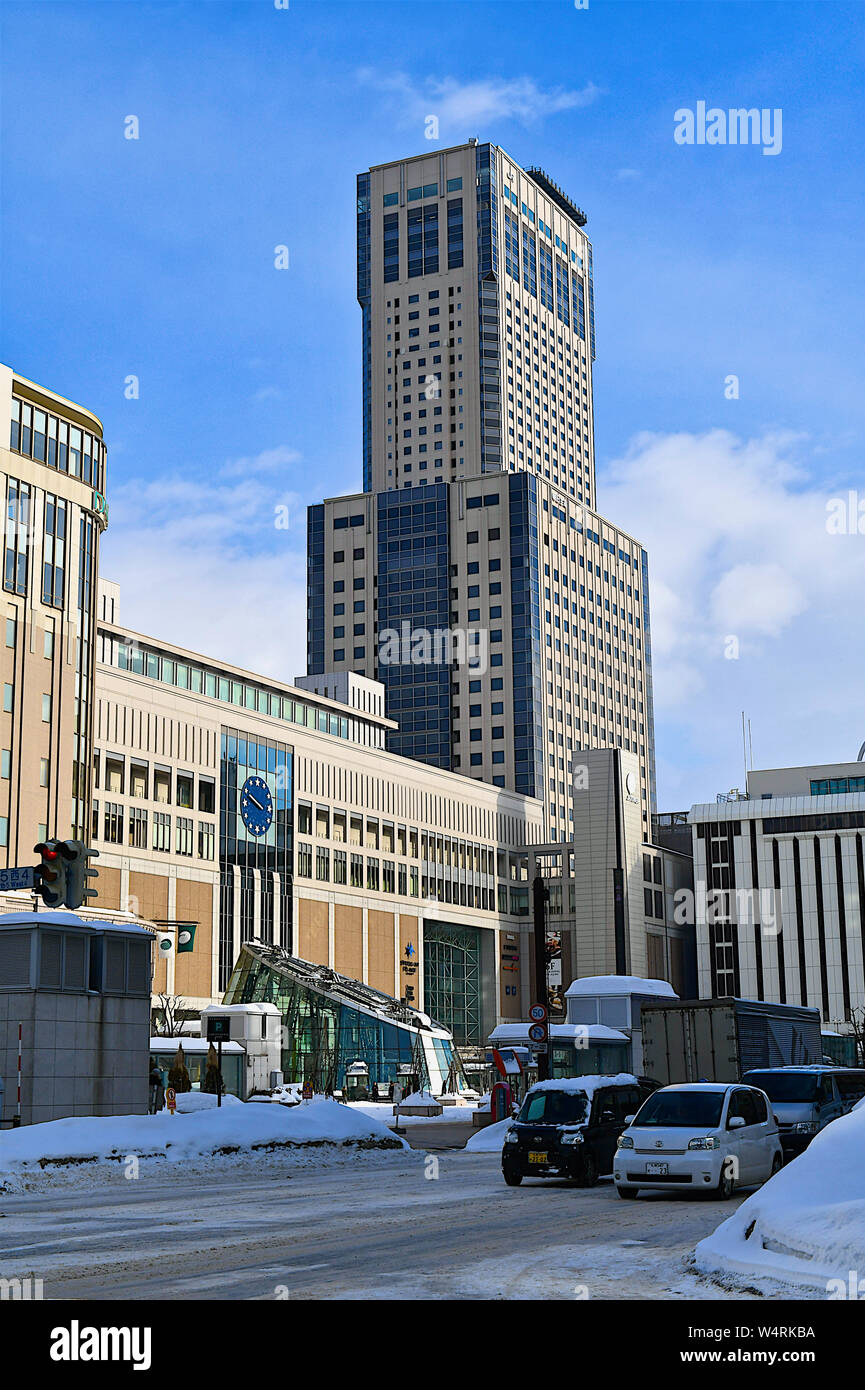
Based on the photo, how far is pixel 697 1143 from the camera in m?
21.6

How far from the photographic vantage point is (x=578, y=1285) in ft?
39.6

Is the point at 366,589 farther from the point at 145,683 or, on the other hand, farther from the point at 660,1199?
the point at 660,1199

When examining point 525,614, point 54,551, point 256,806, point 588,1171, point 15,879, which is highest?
point 525,614

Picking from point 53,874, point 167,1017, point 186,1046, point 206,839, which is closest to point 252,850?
point 206,839

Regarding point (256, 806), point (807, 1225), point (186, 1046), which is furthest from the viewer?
point (256, 806)

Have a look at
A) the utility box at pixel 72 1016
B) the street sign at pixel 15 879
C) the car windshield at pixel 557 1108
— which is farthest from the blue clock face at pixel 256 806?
the car windshield at pixel 557 1108

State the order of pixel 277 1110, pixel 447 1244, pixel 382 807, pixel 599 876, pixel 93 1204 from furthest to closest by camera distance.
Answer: pixel 599 876
pixel 382 807
pixel 277 1110
pixel 93 1204
pixel 447 1244

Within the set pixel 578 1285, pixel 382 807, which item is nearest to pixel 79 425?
pixel 382 807

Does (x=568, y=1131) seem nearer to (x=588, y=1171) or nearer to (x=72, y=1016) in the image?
(x=588, y=1171)

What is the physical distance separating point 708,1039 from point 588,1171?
43.6 feet

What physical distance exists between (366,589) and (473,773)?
83.8ft

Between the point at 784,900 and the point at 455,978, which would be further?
the point at 784,900

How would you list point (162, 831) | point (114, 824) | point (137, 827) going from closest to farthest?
1. point (114, 824)
2. point (137, 827)
3. point (162, 831)

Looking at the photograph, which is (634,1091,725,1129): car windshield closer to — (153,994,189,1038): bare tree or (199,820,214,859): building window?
(153,994,189,1038): bare tree
